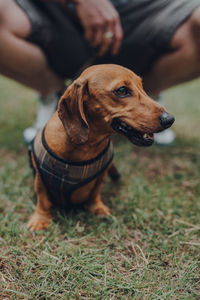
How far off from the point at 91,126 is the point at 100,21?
93 centimetres

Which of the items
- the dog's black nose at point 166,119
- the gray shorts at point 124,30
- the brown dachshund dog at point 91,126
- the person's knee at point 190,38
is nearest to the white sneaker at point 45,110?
the gray shorts at point 124,30

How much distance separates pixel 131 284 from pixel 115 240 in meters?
0.37

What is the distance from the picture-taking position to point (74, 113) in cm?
158

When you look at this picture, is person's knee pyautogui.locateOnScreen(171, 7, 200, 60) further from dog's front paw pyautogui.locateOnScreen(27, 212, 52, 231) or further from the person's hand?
dog's front paw pyautogui.locateOnScreen(27, 212, 52, 231)

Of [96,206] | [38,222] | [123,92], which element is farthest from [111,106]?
[38,222]

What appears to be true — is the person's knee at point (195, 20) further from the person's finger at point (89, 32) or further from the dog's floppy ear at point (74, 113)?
the dog's floppy ear at point (74, 113)

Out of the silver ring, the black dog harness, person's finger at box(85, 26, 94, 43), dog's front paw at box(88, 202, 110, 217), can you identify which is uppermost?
person's finger at box(85, 26, 94, 43)

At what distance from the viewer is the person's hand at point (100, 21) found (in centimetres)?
212

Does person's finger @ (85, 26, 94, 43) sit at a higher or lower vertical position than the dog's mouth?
higher

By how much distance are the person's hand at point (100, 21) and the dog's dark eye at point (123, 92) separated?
32.2 inches

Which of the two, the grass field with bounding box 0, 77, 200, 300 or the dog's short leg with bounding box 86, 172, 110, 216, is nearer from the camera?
the grass field with bounding box 0, 77, 200, 300

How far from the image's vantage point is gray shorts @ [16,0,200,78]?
2.47m

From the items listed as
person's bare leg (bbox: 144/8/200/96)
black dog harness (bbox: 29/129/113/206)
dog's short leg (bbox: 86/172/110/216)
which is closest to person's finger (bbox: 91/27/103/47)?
person's bare leg (bbox: 144/8/200/96)

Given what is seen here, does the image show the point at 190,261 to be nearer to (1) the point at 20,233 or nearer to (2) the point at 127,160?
(1) the point at 20,233
